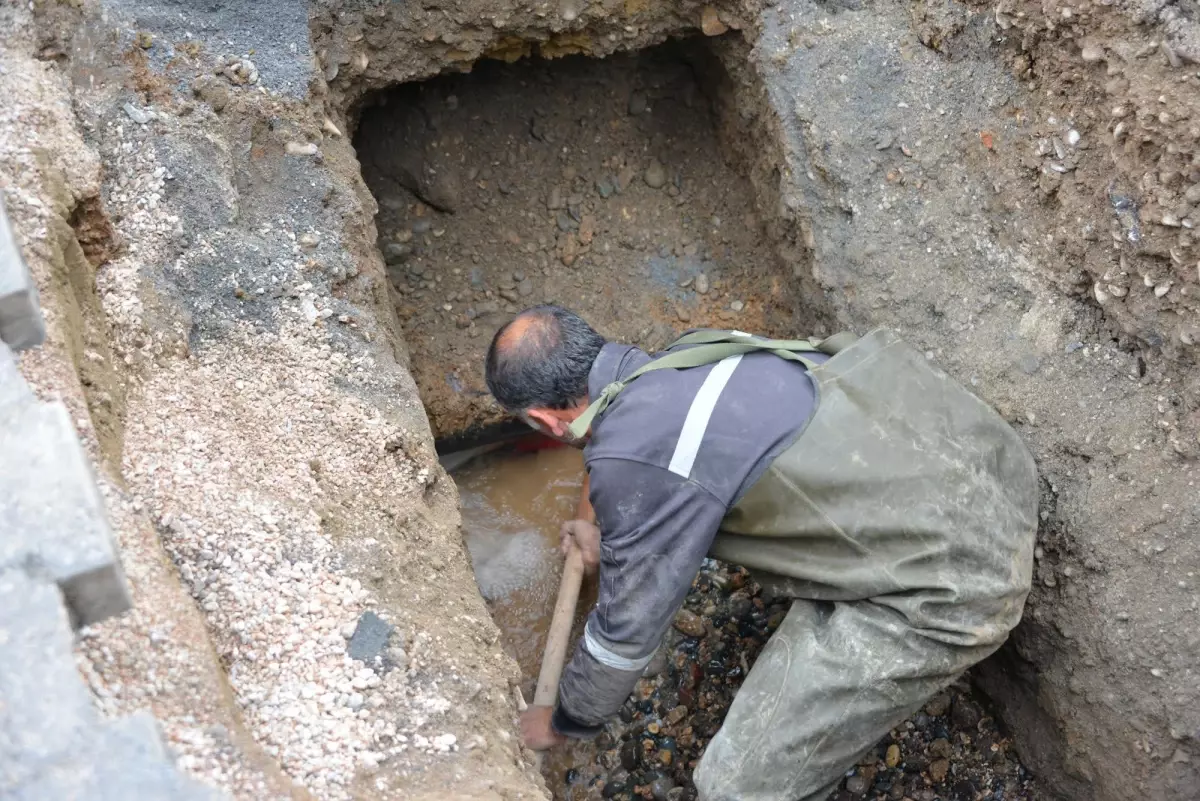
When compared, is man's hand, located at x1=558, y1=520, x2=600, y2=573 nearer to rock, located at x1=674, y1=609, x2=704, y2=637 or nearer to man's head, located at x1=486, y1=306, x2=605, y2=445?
rock, located at x1=674, y1=609, x2=704, y2=637

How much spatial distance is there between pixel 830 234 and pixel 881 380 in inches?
38.0

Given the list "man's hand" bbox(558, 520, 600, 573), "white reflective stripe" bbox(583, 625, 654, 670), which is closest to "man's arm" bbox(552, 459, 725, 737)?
"white reflective stripe" bbox(583, 625, 654, 670)

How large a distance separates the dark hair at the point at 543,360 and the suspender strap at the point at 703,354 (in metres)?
0.09

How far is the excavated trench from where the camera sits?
13.6 ft

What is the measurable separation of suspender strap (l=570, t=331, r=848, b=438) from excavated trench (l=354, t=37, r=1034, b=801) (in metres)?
1.14

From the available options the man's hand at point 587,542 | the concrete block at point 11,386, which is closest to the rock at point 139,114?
the concrete block at point 11,386

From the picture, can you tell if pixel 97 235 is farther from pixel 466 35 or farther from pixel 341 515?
pixel 466 35

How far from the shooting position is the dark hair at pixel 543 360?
2.69 m

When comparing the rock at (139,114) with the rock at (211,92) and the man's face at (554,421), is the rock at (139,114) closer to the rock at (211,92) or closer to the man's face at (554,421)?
the rock at (211,92)

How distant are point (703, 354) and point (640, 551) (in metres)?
0.55

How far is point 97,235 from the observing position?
260 centimetres

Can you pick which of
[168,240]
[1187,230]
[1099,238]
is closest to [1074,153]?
[1099,238]

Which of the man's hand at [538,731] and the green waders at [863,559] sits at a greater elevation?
the green waders at [863,559]

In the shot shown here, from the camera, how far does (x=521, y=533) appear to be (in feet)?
13.5
